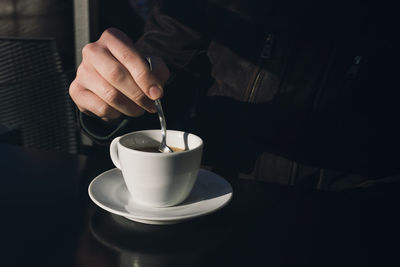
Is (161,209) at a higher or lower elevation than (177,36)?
lower

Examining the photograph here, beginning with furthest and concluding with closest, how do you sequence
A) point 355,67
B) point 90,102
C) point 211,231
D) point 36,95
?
point 36,95 < point 355,67 < point 90,102 < point 211,231

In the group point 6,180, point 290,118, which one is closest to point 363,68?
point 290,118

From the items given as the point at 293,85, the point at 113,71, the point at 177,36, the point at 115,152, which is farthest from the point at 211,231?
the point at 177,36

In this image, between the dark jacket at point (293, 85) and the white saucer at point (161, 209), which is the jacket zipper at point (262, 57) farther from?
the white saucer at point (161, 209)

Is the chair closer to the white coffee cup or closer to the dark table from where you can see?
the dark table

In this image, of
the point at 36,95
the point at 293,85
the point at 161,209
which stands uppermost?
the point at 293,85

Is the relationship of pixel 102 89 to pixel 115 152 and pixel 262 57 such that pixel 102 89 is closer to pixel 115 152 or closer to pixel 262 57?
pixel 115 152

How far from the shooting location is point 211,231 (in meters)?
0.70

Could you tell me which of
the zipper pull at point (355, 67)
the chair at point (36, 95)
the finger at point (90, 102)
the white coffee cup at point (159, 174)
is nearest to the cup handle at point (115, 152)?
the white coffee cup at point (159, 174)

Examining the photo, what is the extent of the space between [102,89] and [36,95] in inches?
40.5

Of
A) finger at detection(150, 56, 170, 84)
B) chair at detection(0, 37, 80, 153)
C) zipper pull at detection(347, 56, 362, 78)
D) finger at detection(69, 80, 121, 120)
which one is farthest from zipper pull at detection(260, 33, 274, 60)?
chair at detection(0, 37, 80, 153)

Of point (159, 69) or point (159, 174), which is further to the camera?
point (159, 69)

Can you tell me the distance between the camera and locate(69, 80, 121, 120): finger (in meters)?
0.93

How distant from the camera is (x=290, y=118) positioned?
3.84ft
